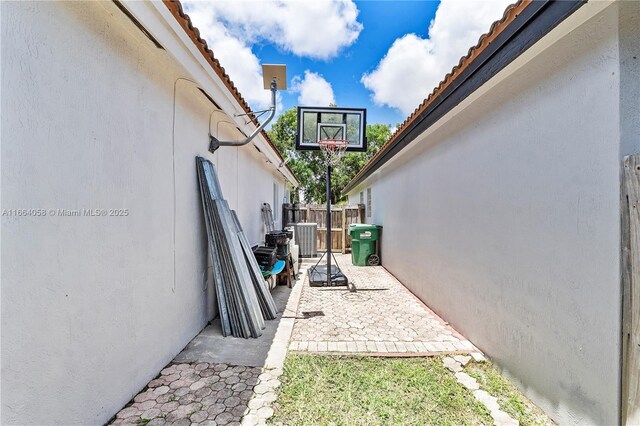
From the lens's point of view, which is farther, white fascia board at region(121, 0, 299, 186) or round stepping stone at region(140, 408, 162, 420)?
round stepping stone at region(140, 408, 162, 420)

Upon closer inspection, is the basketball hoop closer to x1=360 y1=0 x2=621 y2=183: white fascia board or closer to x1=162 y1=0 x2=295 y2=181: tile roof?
x1=162 y1=0 x2=295 y2=181: tile roof

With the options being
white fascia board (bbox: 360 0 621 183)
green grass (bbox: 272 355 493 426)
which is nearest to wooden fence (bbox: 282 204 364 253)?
white fascia board (bbox: 360 0 621 183)

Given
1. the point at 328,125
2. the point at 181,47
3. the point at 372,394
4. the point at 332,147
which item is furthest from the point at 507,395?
the point at 328,125

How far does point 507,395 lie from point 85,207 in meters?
4.18

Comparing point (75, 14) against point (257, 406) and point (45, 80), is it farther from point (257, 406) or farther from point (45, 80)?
point (257, 406)

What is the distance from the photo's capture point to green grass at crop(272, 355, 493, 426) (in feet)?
8.00

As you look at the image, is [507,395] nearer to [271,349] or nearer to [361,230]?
[271,349]

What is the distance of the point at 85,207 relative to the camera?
217 centimetres

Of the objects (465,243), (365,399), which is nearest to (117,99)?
(365,399)

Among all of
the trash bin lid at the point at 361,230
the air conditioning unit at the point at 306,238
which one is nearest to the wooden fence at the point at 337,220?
the air conditioning unit at the point at 306,238

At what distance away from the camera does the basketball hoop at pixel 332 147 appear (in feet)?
24.0

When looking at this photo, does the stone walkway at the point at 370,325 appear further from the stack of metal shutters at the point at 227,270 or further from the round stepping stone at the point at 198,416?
the round stepping stone at the point at 198,416

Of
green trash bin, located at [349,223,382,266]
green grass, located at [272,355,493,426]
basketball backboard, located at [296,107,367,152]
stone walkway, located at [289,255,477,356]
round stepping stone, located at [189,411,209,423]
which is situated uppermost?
basketball backboard, located at [296,107,367,152]

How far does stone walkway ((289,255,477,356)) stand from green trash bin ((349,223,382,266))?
125 inches
